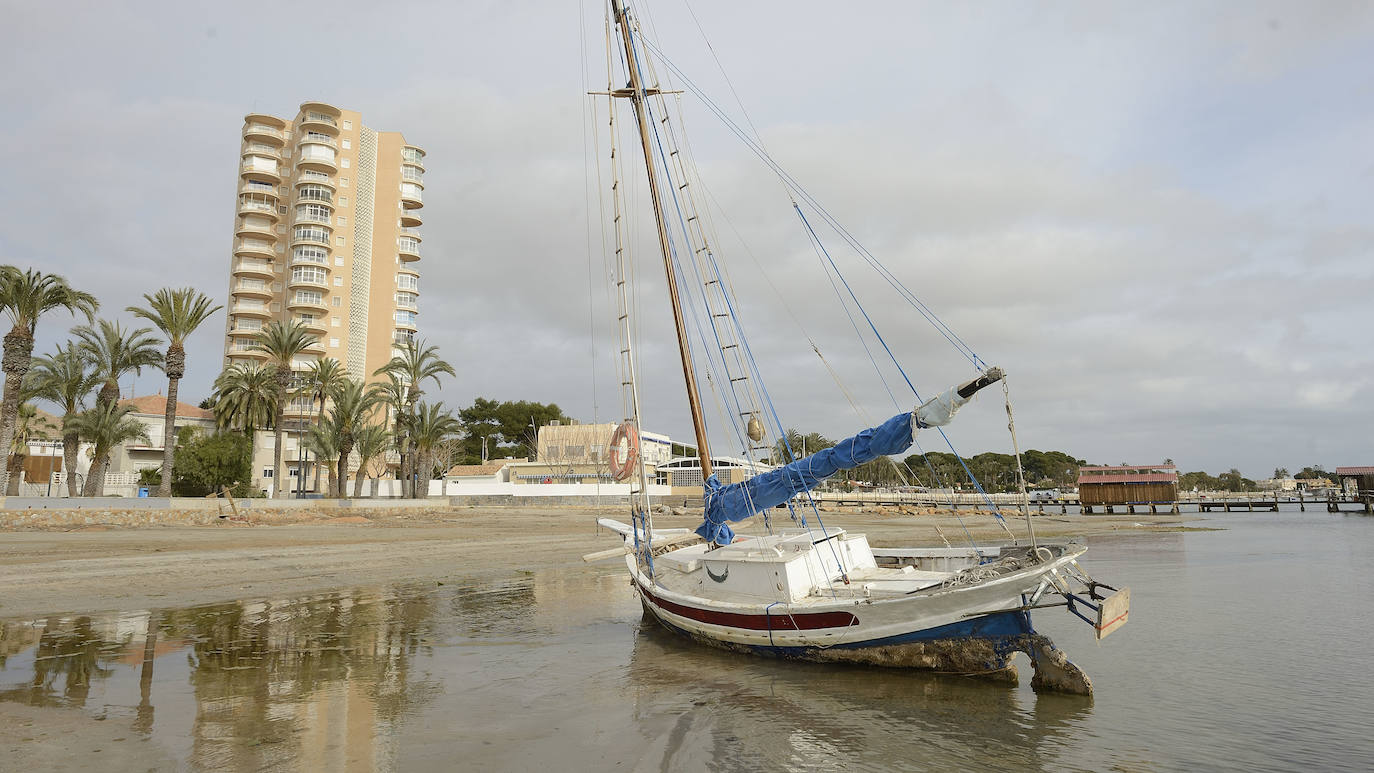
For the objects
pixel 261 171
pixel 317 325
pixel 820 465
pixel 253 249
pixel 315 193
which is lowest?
pixel 820 465

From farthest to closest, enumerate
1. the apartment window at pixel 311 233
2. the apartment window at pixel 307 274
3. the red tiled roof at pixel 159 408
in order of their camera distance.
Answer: the apartment window at pixel 311 233 < the apartment window at pixel 307 274 < the red tiled roof at pixel 159 408

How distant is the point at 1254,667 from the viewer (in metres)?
14.2

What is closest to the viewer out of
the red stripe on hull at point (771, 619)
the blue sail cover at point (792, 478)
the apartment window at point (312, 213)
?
the red stripe on hull at point (771, 619)

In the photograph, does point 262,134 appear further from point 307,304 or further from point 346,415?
point 346,415

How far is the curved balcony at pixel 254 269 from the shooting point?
88.5 m

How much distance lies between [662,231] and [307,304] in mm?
80318

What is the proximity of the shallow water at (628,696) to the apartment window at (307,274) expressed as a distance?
78.7 metres

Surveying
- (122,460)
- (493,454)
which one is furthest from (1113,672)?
(493,454)

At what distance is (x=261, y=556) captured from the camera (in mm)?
27953

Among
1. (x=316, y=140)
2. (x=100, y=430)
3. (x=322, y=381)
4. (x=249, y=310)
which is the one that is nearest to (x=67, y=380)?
(x=100, y=430)

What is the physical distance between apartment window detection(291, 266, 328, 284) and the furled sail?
85.1 metres

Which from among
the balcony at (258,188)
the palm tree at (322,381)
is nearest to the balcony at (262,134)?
the balcony at (258,188)

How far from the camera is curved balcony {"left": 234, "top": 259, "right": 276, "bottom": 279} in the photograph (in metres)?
88.5

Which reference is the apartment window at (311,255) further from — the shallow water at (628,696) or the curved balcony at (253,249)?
the shallow water at (628,696)
